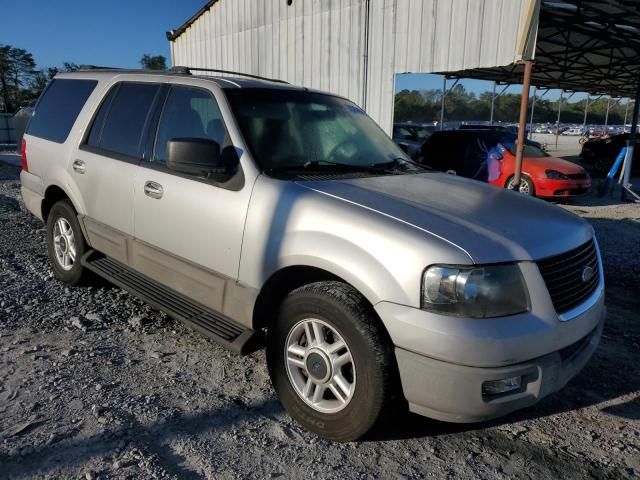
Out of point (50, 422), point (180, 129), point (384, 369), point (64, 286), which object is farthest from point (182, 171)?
point (64, 286)

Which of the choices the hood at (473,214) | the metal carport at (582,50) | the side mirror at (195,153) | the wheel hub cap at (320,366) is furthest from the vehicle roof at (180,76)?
the metal carport at (582,50)

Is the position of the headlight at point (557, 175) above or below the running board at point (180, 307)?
below

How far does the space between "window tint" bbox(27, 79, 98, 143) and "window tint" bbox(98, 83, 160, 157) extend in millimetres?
546

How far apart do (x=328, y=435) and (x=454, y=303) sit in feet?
3.33

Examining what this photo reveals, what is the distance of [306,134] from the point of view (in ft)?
11.7

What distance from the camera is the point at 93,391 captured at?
313 centimetres

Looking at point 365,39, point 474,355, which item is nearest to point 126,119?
point 474,355

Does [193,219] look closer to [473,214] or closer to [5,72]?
[473,214]

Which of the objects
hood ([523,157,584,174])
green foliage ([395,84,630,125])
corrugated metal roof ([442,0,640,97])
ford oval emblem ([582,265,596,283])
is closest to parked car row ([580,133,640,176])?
corrugated metal roof ([442,0,640,97])

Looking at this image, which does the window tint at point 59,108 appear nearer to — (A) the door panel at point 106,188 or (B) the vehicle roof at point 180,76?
(B) the vehicle roof at point 180,76

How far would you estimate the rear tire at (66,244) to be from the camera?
4594 millimetres

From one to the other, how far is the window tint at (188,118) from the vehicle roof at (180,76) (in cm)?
13

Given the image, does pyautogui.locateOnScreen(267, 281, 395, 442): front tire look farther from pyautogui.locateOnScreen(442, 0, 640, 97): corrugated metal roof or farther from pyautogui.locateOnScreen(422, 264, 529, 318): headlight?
pyautogui.locateOnScreen(442, 0, 640, 97): corrugated metal roof

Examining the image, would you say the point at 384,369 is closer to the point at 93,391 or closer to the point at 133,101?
the point at 93,391
